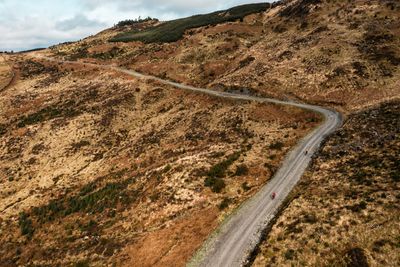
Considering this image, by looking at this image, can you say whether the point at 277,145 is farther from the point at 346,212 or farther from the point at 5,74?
the point at 5,74

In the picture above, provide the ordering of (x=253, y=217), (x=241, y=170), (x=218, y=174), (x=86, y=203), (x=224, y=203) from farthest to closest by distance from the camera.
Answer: (x=86, y=203) → (x=218, y=174) → (x=241, y=170) → (x=224, y=203) → (x=253, y=217)

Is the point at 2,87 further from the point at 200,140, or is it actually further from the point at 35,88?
the point at 200,140

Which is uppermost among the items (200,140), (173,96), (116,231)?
(173,96)

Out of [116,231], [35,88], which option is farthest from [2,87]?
[116,231]

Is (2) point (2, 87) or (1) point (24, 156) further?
(2) point (2, 87)

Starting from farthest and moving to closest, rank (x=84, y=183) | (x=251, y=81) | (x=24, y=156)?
1. (x=251, y=81)
2. (x=24, y=156)
3. (x=84, y=183)

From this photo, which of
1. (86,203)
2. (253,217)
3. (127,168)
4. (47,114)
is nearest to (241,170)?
(253,217)

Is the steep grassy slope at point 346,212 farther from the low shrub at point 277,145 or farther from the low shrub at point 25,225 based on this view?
the low shrub at point 25,225
